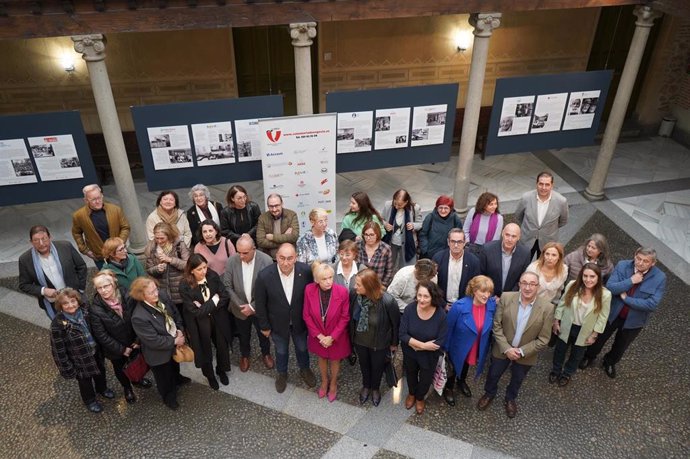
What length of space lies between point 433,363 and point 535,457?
1.42 metres

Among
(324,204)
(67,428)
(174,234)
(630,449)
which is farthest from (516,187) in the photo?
(67,428)

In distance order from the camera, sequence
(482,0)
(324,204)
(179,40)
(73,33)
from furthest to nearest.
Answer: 1. (179,40)
2. (324,204)
3. (482,0)
4. (73,33)

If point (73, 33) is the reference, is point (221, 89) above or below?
below

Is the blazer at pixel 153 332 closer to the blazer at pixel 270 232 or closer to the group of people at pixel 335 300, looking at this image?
the group of people at pixel 335 300

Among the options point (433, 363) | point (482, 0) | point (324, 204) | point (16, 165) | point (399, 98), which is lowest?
point (433, 363)

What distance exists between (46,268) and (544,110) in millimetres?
7843

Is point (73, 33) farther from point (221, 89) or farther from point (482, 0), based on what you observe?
point (482, 0)

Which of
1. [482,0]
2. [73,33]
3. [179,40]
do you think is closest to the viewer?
[73,33]

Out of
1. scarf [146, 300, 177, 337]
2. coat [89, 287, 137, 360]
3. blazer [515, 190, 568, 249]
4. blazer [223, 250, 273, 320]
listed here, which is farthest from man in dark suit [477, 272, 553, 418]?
coat [89, 287, 137, 360]

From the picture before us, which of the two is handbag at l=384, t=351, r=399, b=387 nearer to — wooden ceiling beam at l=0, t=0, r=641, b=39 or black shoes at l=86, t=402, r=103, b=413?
black shoes at l=86, t=402, r=103, b=413

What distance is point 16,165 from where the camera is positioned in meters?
8.17

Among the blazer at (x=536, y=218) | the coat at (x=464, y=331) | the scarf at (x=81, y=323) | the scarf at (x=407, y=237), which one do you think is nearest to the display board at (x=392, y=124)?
the scarf at (x=407, y=237)

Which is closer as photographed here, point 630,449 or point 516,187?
point 630,449

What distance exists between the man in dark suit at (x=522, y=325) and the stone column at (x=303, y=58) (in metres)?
4.38
